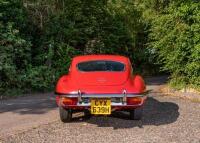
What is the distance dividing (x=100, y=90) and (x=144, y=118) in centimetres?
173

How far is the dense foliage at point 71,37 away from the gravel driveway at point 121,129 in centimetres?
390

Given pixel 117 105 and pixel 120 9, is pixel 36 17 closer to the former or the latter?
pixel 120 9

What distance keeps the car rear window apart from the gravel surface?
45.9 inches

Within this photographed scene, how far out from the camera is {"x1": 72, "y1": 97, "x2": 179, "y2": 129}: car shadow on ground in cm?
1014

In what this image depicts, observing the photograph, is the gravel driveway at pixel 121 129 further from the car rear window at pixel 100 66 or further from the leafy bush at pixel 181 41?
the leafy bush at pixel 181 41

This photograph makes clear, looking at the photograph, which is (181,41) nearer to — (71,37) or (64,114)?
(71,37)

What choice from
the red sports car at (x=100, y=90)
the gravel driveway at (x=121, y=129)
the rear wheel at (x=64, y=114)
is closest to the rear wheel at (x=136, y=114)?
the red sports car at (x=100, y=90)

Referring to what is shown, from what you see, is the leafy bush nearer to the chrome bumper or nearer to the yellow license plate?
the chrome bumper

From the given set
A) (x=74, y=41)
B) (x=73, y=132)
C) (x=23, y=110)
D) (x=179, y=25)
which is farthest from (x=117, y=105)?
(x=74, y=41)

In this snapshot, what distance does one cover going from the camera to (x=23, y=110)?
11844 millimetres

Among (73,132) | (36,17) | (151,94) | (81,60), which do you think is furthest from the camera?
(36,17)

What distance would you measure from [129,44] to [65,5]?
5843 millimetres

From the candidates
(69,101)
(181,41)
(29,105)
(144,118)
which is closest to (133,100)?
(144,118)

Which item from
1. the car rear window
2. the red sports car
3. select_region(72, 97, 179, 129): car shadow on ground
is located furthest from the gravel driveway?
the car rear window
